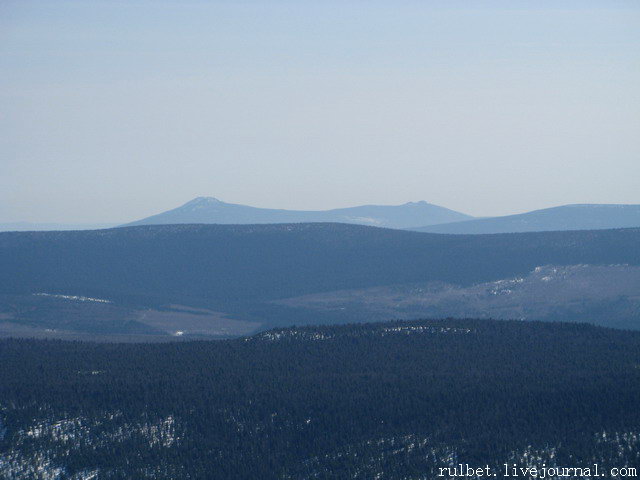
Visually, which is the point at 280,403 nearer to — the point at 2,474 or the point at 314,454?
the point at 314,454

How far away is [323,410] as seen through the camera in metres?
73.4

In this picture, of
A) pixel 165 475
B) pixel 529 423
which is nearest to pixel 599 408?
pixel 529 423

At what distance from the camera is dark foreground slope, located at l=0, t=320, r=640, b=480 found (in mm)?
62625

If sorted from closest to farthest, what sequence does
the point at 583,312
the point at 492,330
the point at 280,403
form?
the point at 280,403 → the point at 492,330 → the point at 583,312

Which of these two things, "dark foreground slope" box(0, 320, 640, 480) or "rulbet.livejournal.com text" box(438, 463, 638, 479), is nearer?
"rulbet.livejournal.com text" box(438, 463, 638, 479)

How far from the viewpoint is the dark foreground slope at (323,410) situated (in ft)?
205

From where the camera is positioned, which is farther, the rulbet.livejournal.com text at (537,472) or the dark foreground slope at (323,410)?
the dark foreground slope at (323,410)

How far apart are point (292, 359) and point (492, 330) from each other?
24804 millimetres

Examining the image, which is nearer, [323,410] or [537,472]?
[537,472]

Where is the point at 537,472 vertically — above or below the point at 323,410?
below

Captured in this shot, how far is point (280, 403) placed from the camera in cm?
7550

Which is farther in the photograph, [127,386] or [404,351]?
[404,351]

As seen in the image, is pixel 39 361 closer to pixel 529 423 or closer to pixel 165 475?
pixel 165 475

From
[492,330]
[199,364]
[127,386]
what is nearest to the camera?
[127,386]
